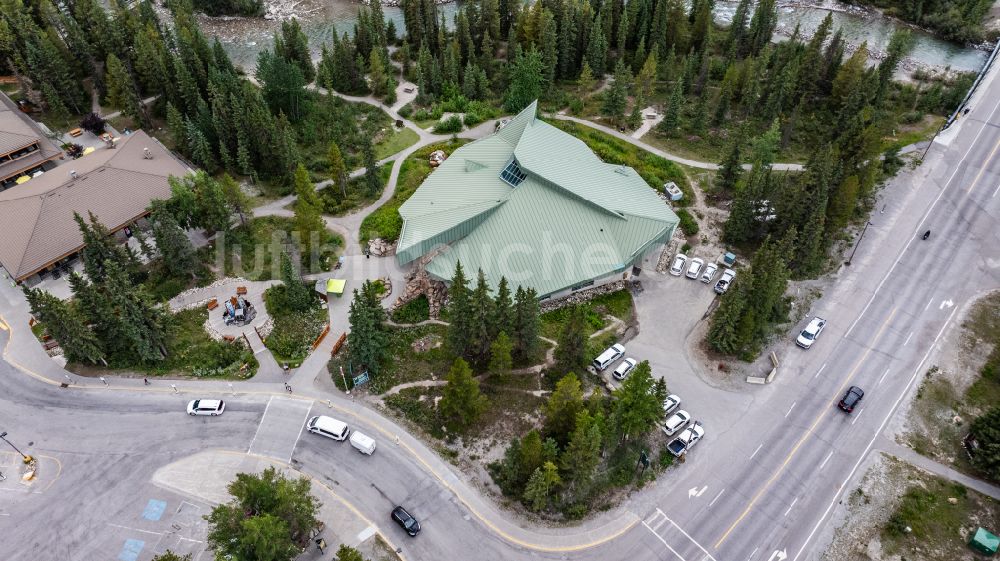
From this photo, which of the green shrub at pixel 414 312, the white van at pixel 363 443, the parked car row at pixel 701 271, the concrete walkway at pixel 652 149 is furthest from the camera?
the concrete walkway at pixel 652 149

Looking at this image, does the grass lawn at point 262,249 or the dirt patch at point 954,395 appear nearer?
the dirt patch at point 954,395

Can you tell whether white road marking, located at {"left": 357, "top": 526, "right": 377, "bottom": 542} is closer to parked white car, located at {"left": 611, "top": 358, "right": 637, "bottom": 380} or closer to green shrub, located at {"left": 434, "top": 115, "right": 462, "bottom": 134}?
parked white car, located at {"left": 611, "top": 358, "right": 637, "bottom": 380}

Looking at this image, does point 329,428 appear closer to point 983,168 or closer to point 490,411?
point 490,411

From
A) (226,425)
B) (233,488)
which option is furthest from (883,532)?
(226,425)

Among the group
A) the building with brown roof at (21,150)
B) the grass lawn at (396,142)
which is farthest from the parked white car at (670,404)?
the building with brown roof at (21,150)

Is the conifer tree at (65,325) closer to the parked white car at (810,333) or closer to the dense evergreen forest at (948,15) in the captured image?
the parked white car at (810,333)
